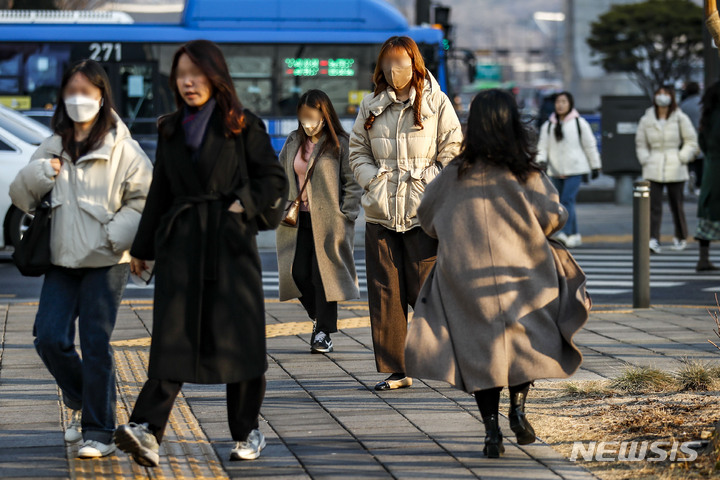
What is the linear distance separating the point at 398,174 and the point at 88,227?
189cm

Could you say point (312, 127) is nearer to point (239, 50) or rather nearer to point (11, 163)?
point (11, 163)

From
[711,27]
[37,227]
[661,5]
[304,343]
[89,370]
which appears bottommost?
[304,343]

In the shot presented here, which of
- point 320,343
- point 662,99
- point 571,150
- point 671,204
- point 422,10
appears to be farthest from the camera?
point 422,10

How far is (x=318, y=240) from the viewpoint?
7.17 m

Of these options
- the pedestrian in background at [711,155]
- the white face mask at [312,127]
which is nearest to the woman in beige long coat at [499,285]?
the white face mask at [312,127]

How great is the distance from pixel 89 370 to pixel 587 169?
981 cm

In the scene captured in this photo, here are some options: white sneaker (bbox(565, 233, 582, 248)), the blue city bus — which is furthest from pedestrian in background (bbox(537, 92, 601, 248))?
the blue city bus

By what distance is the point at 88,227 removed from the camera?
4.61 metres

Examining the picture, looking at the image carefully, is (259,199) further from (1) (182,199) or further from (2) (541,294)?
(2) (541,294)

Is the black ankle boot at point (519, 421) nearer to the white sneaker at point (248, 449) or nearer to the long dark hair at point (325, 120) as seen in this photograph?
the white sneaker at point (248, 449)

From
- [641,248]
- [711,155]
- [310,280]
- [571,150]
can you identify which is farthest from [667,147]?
[310,280]

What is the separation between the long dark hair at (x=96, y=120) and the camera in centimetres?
464

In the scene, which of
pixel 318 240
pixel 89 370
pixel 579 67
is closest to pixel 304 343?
pixel 318 240

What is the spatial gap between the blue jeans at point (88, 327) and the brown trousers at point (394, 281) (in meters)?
1.71
